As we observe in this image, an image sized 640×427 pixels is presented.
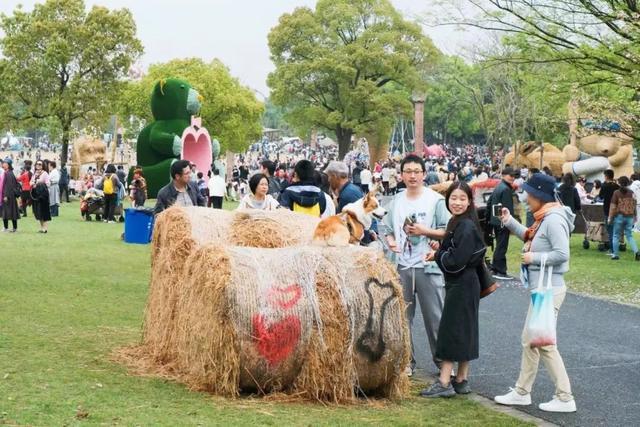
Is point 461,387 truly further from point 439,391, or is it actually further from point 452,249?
point 452,249

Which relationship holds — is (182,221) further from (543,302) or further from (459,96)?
(459,96)

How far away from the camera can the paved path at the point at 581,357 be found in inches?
294

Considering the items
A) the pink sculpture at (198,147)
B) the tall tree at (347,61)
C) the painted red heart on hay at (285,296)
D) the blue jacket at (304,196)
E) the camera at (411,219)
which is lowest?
the painted red heart on hay at (285,296)

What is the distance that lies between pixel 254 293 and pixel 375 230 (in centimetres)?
283

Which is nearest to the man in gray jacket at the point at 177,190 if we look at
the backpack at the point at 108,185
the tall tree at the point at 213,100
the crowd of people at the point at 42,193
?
the crowd of people at the point at 42,193

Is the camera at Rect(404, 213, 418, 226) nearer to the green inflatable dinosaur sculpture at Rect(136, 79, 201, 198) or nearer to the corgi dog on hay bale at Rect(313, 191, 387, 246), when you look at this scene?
the corgi dog on hay bale at Rect(313, 191, 387, 246)

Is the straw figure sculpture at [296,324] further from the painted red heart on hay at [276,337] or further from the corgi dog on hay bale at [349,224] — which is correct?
the corgi dog on hay bale at [349,224]

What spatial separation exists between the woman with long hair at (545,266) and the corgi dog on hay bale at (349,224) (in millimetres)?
1201

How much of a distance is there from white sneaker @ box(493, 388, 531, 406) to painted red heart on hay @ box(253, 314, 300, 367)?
1.62m

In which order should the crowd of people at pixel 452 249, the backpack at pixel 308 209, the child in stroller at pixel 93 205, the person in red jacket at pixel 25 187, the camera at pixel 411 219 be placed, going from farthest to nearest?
the person in red jacket at pixel 25 187, the child in stroller at pixel 93 205, the backpack at pixel 308 209, the camera at pixel 411 219, the crowd of people at pixel 452 249

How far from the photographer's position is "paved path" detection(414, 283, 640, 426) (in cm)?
748

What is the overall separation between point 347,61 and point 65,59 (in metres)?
21.3

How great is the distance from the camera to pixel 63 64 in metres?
46.3

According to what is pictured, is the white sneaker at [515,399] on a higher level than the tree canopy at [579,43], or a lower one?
lower
